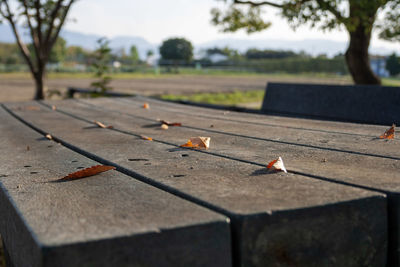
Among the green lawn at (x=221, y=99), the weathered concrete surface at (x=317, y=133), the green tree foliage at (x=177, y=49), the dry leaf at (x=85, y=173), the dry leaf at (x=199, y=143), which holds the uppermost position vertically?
the green tree foliage at (x=177, y=49)

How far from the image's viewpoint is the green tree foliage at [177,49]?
56.5 m

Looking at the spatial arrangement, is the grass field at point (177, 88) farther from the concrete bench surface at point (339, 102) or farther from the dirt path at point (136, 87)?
the concrete bench surface at point (339, 102)

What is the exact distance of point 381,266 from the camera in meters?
0.83

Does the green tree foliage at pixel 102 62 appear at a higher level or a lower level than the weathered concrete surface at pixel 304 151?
higher

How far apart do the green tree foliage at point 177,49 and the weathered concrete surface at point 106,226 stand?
2205 inches

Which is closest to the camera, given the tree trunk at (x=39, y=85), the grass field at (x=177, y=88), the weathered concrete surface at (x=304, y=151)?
the weathered concrete surface at (x=304, y=151)

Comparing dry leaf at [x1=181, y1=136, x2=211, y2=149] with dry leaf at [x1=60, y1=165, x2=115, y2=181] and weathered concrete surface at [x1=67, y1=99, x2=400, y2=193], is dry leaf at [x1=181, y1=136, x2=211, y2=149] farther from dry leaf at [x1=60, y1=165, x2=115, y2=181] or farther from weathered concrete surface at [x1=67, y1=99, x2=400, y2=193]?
dry leaf at [x1=60, y1=165, x2=115, y2=181]

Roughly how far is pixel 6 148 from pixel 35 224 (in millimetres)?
975

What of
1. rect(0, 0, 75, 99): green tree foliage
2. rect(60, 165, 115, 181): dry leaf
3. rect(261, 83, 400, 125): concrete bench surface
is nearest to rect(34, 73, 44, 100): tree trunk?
rect(0, 0, 75, 99): green tree foliage

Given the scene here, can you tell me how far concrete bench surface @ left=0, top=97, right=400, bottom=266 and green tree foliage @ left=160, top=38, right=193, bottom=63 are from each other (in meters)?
55.7

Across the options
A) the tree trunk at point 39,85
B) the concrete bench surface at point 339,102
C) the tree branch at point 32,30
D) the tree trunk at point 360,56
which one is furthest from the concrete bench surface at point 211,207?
the tree trunk at point 360,56

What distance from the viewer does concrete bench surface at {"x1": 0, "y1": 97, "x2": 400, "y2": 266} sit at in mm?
664

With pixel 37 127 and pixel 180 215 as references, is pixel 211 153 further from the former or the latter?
pixel 37 127

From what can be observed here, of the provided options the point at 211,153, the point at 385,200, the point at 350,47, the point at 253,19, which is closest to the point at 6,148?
the point at 211,153
